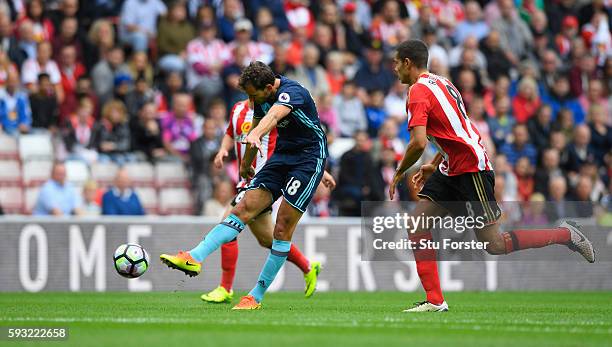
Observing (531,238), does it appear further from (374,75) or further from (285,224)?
(374,75)

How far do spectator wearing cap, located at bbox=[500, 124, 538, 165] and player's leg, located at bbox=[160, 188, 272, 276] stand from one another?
34.3 ft

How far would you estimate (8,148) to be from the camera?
1767 centimetres

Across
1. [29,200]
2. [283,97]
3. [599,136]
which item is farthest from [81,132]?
[599,136]

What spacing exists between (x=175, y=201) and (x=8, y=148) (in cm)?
276

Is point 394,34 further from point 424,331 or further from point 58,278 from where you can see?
point 424,331

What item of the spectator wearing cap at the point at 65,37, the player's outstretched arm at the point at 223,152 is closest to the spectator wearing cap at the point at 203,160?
the spectator wearing cap at the point at 65,37

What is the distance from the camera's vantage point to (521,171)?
20516 mm

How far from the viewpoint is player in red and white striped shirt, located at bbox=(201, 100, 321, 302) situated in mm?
12625

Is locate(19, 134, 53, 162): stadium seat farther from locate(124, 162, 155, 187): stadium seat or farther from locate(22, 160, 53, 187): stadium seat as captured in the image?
locate(124, 162, 155, 187): stadium seat

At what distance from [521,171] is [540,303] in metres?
7.14

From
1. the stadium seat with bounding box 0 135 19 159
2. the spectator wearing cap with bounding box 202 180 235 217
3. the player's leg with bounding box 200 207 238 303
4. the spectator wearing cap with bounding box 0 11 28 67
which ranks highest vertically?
the spectator wearing cap with bounding box 0 11 28 67

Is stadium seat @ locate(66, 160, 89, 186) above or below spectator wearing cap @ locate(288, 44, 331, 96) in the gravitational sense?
below

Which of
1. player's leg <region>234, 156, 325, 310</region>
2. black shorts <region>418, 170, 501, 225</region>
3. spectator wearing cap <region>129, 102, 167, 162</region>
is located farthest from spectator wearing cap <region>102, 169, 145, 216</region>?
black shorts <region>418, 170, 501, 225</region>

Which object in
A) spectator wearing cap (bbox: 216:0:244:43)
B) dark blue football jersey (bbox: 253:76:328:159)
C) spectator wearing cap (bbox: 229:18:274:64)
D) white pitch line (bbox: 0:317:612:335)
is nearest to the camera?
white pitch line (bbox: 0:317:612:335)
